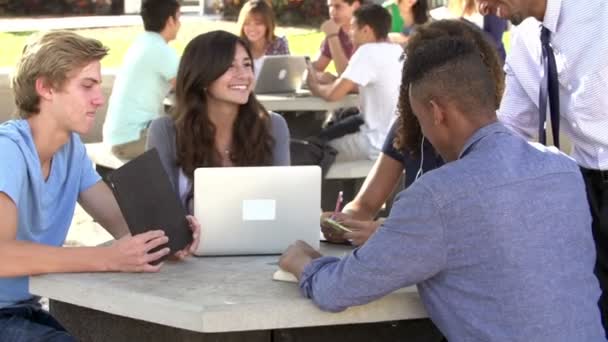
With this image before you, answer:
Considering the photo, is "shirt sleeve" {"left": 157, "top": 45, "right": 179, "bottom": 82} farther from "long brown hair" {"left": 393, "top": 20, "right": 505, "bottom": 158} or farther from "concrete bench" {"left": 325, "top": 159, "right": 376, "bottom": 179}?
"long brown hair" {"left": 393, "top": 20, "right": 505, "bottom": 158}

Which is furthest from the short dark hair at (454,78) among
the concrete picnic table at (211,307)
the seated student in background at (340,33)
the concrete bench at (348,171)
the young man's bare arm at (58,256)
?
the seated student in background at (340,33)

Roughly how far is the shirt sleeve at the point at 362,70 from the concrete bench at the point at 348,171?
487 mm

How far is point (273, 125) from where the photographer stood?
4.05m

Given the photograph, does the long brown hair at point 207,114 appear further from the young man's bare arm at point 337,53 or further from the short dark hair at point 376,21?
the young man's bare arm at point 337,53

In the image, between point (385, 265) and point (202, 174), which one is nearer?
point (385, 265)

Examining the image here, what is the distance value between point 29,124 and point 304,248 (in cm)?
85

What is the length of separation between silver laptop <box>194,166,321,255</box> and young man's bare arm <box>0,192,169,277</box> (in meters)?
0.26

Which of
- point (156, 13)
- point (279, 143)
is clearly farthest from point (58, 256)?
point (156, 13)

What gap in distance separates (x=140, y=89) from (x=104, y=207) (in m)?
3.20

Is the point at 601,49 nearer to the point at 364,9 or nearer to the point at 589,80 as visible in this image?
the point at 589,80

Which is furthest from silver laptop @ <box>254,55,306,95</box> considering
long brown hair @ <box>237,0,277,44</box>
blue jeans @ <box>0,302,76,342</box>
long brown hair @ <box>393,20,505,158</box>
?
blue jeans @ <box>0,302,76,342</box>

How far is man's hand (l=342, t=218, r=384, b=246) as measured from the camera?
10.4ft

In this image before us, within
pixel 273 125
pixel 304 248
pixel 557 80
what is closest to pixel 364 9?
pixel 273 125

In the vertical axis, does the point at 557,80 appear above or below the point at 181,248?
above
